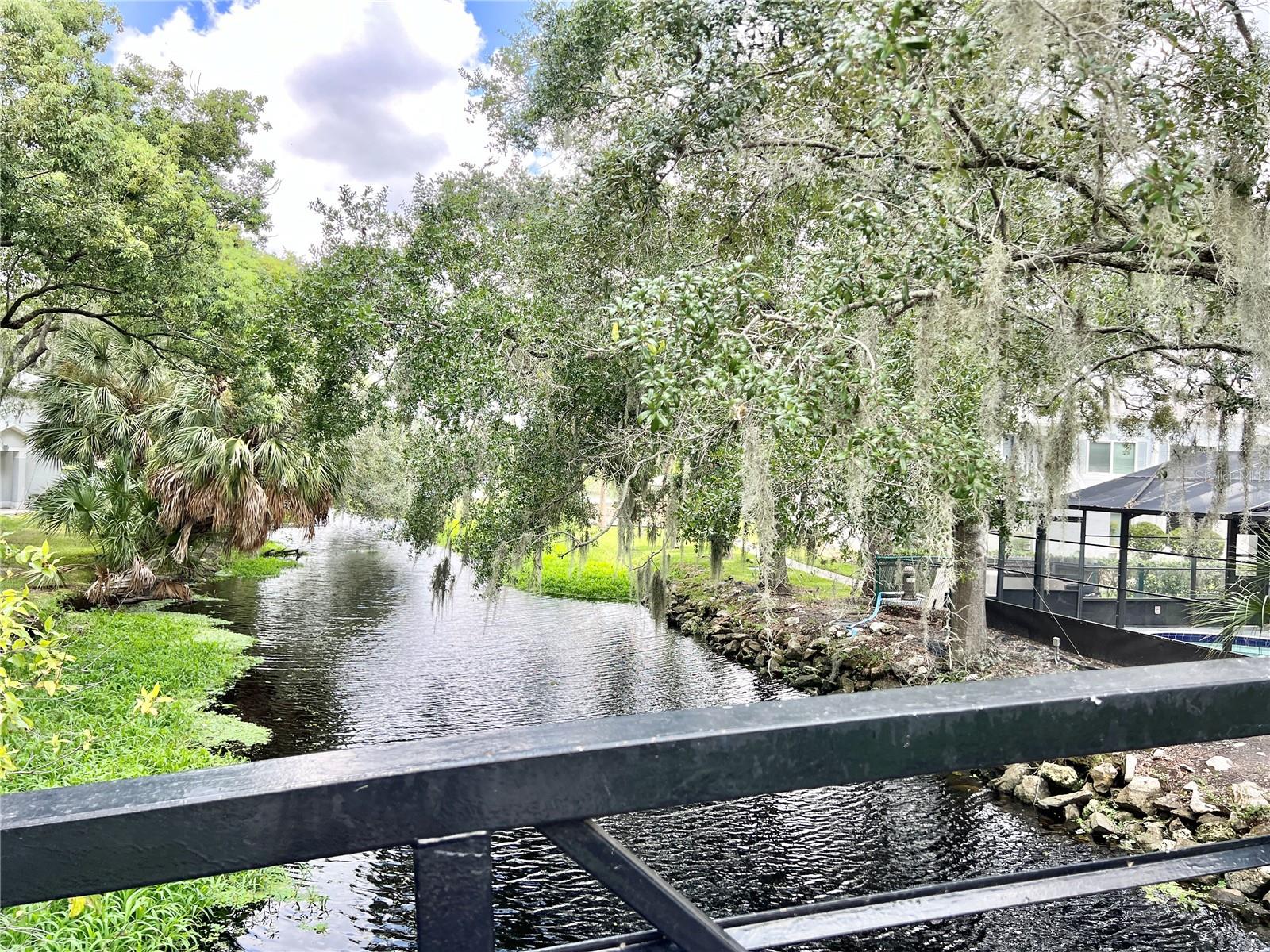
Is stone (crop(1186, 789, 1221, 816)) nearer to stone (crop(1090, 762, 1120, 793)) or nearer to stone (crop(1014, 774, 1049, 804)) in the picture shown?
stone (crop(1090, 762, 1120, 793))

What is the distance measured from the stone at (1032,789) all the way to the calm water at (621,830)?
28cm

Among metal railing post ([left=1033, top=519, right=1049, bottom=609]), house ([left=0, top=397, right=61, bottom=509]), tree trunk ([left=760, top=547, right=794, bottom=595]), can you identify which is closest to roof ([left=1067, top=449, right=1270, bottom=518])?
metal railing post ([left=1033, top=519, right=1049, bottom=609])

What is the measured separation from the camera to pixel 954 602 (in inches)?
375

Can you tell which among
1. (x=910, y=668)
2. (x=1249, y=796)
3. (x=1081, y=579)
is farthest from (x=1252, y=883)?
(x=1081, y=579)

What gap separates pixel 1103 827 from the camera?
245 inches

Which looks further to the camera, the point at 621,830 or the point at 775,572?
the point at 775,572

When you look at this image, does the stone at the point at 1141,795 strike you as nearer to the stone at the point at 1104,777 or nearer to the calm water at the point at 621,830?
the stone at the point at 1104,777

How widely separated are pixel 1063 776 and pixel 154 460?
486 inches

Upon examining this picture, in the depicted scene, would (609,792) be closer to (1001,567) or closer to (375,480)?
(1001,567)

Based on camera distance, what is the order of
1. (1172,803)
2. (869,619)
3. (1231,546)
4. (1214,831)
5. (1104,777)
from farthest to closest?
1. (869,619)
2. (1231,546)
3. (1104,777)
4. (1172,803)
5. (1214,831)

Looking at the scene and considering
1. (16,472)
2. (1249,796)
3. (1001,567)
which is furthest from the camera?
(16,472)

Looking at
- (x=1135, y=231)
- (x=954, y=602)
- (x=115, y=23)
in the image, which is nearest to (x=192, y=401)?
(x=115, y=23)

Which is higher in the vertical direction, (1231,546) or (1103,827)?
(1231,546)

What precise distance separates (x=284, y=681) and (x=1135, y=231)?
9.51m
